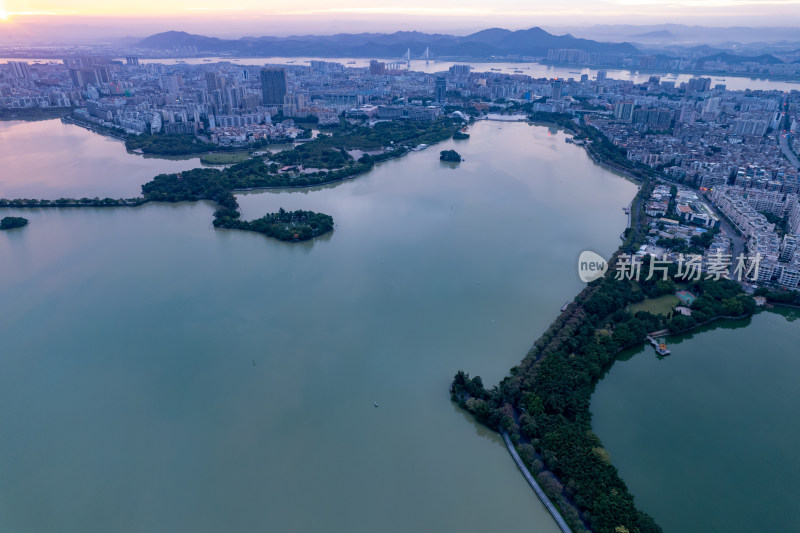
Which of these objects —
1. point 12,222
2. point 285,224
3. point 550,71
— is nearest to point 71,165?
point 12,222

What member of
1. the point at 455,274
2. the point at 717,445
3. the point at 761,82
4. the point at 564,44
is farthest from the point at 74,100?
the point at 564,44

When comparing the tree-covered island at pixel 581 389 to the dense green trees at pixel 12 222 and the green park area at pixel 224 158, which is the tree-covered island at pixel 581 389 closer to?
the dense green trees at pixel 12 222

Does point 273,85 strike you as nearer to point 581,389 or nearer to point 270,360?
point 270,360

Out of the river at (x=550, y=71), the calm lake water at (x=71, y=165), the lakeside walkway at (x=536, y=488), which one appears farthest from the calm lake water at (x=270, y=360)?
the river at (x=550, y=71)

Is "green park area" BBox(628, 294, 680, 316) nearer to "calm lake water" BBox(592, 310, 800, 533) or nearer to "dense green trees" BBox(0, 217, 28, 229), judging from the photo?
"calm lake water" BBox(592, 310, 800, 533)

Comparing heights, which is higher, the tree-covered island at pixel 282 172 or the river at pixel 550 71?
the river at pixel 550 71

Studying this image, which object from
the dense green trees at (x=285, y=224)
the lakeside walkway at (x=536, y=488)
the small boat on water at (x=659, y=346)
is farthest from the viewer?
the dense green trees at (x=285, y=224)

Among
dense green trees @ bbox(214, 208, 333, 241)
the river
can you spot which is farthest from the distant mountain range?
dense green trees @ bbox(214, 208, 333, 241)
